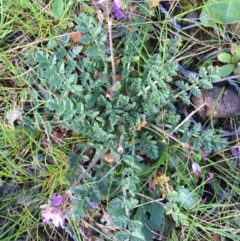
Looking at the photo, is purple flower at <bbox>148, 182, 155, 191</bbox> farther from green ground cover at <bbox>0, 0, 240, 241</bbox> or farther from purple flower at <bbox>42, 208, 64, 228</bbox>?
purple flower at <bbox>42, 208, 64, 228</bbox>

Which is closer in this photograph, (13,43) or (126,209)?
(126,209)

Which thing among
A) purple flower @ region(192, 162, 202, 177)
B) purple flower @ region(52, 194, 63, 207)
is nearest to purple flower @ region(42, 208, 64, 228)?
purple flower @ region(52, 194, 63, 207)

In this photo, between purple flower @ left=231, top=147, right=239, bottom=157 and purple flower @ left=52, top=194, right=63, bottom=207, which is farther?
purple flower @ left=231, top=147, right=239, bottom=157

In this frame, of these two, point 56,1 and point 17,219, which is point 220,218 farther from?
point 56,1

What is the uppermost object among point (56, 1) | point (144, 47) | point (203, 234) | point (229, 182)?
point (56, 1)

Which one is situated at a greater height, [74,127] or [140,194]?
[74,127]

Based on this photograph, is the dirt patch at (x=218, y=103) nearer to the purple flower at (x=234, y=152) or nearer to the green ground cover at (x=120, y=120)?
the green ground cover at (x=120, y=120)

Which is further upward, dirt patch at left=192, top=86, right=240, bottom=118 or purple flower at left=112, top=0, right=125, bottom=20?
purple flower at left=112, top=0, right=125, bottom=20

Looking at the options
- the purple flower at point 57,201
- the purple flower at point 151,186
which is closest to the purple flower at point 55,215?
the purple flower at point 57,201

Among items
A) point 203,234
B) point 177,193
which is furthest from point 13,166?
point 203,234
